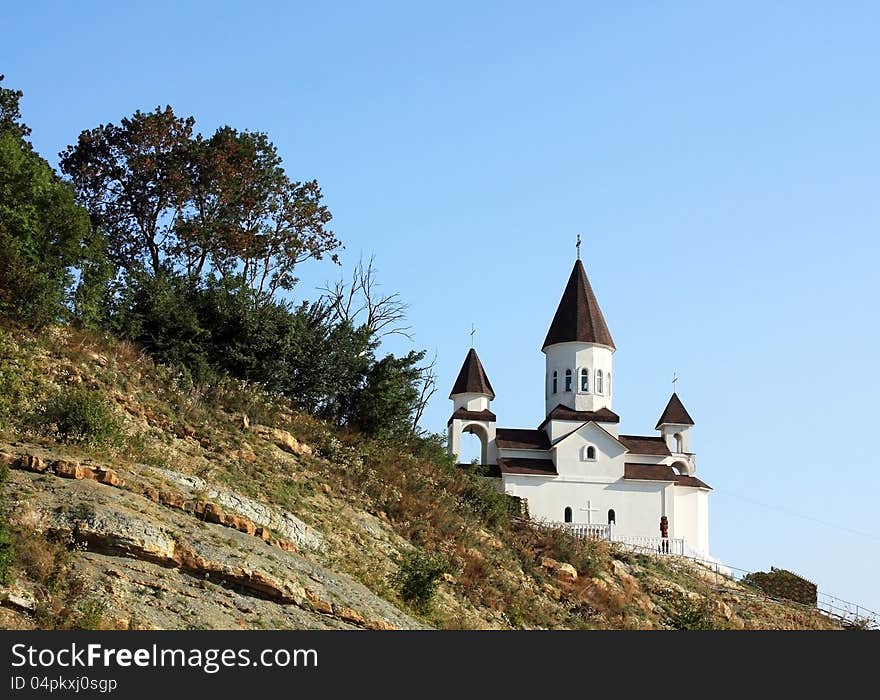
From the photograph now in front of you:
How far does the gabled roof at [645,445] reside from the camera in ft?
160

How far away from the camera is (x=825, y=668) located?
13.8 meters

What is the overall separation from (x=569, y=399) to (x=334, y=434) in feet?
66.1

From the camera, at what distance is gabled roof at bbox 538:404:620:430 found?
48.6 m

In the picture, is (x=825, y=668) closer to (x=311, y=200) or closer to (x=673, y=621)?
(x=673, y=621)

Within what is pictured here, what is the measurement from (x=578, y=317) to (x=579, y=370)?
7.72 feet

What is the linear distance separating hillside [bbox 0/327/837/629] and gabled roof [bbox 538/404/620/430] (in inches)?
377

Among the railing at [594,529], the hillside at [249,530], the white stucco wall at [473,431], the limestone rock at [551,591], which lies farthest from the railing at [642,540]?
the limestone rock at [551,591]

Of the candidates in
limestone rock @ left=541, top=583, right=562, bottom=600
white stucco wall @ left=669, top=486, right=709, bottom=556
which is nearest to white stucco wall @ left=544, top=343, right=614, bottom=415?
white stucco wall @ left=669, top=486, right=709, bottom=556

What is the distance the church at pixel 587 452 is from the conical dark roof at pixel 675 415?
0.15ft

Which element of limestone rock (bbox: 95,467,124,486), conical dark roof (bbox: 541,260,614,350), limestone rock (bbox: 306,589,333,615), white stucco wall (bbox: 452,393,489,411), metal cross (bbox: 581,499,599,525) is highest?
conical dark roof (bbox: 541,260,614,350)

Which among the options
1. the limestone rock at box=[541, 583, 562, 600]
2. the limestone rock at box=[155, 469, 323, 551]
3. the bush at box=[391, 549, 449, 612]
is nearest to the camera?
the limestone rock at box=[155, 469, 323, 551]

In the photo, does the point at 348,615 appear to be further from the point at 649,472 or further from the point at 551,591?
the point at 649,472

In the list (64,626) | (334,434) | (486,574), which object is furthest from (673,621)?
(64,626)

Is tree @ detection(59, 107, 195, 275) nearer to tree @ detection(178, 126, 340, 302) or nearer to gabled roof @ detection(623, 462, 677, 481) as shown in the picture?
tree @ detection(178, 126, 340, 302)
